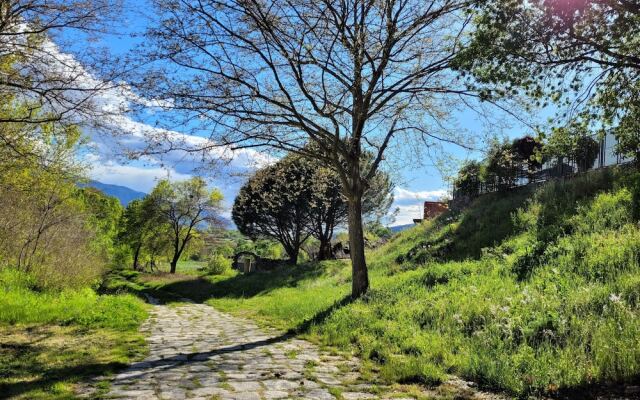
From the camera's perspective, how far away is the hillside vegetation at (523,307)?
4742 mm

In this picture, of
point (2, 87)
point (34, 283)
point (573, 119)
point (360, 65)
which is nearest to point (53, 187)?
point (34, 283)

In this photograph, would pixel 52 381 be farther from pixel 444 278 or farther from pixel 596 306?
pixel 444 278

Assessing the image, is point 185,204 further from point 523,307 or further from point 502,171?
point 523,307

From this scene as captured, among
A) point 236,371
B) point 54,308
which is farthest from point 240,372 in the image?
point 54,308

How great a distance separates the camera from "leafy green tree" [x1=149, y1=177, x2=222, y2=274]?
146 feet

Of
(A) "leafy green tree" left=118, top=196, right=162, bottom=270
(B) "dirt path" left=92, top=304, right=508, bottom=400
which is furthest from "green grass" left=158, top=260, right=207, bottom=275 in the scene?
(B) "dirt path" left=92, top=304, right=508, bottom=400

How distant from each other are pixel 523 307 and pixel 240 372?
4.06 meters

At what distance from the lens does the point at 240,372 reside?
565 cm

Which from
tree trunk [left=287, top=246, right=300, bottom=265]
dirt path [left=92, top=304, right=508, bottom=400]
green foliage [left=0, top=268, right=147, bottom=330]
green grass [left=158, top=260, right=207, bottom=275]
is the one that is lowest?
green grass [left=158, top=260, right=207, bottom=275]

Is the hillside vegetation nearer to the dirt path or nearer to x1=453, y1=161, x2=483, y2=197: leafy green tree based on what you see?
the dirt path

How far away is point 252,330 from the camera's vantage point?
9750 mm

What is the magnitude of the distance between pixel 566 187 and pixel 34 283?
51.5ft

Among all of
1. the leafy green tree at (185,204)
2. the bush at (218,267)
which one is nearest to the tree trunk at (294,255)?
the bush at (218,267)

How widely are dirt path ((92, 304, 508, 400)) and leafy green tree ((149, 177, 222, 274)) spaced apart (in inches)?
1440
